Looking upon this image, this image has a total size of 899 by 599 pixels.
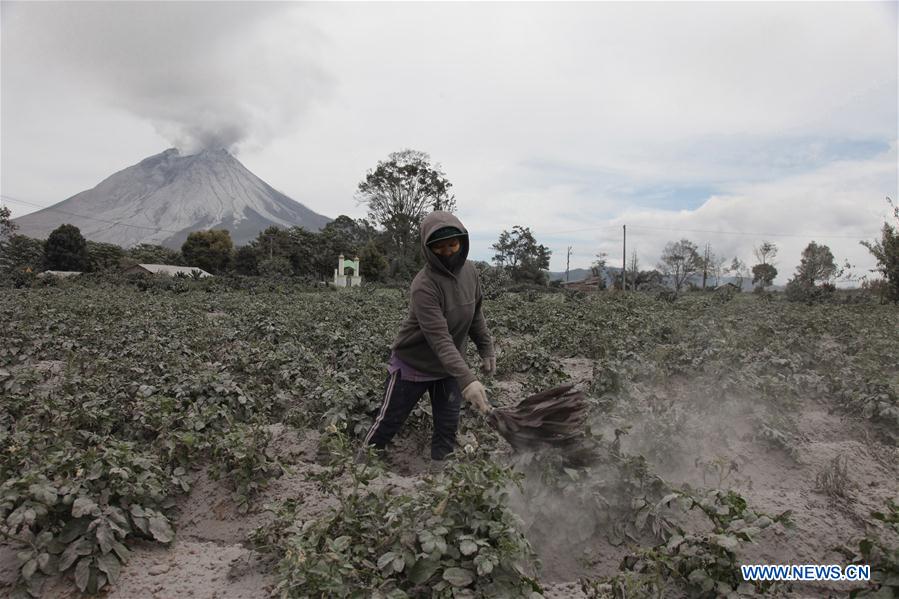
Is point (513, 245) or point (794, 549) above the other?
point (513, 245)

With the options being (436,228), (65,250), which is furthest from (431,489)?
(65,250)

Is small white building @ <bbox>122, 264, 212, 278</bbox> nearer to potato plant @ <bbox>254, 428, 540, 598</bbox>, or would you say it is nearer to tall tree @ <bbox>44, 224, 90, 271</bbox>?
tall tree @ <bbox>44, 224, 90, 271</bbox>

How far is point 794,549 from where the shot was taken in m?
2.50

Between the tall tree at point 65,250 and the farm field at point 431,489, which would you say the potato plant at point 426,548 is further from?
the tall tree at point 65,250

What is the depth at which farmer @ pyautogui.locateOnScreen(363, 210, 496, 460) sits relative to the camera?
2771 millimetres

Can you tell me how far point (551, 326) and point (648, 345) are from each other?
86.7 inches

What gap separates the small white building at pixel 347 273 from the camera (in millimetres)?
43688

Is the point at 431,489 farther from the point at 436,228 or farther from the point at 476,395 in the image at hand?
the point at 436,228

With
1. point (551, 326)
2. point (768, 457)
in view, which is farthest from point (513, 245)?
point (768, 457)

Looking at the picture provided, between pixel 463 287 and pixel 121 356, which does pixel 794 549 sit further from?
pixel 121 356

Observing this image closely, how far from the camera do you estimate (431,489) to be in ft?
6.69

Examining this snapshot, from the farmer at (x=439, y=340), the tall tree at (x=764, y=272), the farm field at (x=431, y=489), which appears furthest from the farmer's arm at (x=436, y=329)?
the tall tree at (x=764, y=272)

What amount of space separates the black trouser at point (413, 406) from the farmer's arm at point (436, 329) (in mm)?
393

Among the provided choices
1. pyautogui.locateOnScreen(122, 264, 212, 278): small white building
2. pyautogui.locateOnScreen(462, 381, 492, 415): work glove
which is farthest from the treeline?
pyautogui.locateOnScreen(462, 381, 492, 415): work glove
